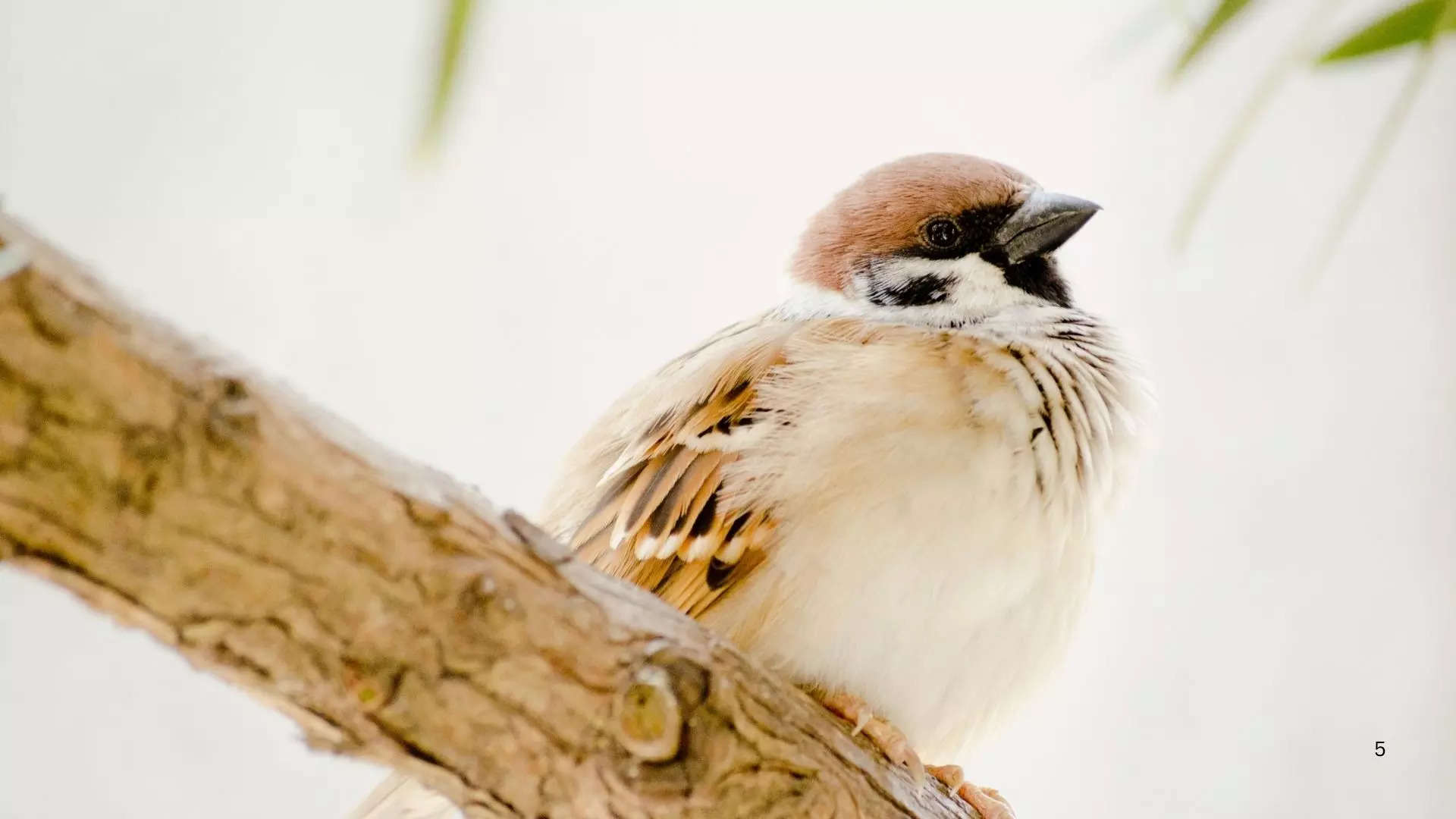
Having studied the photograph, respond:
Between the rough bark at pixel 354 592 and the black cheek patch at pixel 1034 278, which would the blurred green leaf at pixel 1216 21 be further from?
the rough bark at pixel 354 592

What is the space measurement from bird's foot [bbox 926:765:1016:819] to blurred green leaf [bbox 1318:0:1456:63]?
3.16 feet

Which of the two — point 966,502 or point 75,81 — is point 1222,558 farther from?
point 75,81

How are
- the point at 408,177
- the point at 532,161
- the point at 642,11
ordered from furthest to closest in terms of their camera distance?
the point at 642,11 < the point at 532,161 < the point at 408,177

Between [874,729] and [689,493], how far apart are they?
0.35 meters

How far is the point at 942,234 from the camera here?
189 cm

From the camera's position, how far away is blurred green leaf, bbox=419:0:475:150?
105 centimetres

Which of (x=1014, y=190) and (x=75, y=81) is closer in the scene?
(x=1014, y=190)

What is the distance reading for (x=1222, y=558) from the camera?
298 cm

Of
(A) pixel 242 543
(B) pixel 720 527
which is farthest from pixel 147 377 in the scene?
(B) pixel 720 527

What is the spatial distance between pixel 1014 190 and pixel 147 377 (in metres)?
1.32

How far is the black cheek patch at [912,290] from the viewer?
6.14 feet

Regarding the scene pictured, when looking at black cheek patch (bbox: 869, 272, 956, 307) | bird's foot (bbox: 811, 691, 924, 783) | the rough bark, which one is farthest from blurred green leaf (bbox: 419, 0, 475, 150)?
black cheek patch (bbox: 869, 272, 956, 307)

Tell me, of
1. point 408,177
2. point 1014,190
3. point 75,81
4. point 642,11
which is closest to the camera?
point 408,177

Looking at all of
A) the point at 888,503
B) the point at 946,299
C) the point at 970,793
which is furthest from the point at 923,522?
the point at 946,299
